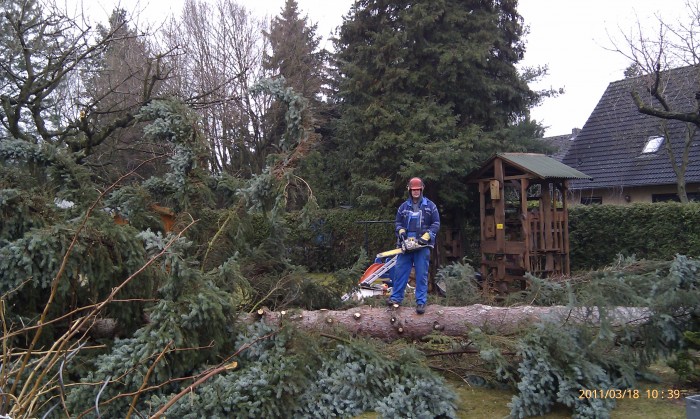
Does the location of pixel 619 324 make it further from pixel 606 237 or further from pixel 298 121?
pixel 606 237

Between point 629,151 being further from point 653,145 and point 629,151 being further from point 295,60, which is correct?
point 295,60

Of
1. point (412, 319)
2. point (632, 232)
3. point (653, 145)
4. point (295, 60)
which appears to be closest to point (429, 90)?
point (632, 232)

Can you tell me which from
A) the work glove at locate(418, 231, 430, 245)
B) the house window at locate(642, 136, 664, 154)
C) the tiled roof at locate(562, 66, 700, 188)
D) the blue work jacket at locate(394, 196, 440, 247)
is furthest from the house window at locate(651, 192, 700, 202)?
the work glove at locate(418, 231, 430, 245)

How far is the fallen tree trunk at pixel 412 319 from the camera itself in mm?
5977

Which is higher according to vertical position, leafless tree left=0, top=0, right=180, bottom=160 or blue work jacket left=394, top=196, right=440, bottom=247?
leafless tree left=0, top=0, right=180, bottom=160

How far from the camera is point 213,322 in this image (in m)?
5.30

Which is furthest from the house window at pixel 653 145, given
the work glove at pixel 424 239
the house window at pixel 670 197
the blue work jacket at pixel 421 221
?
the work glove at pixel 424 239

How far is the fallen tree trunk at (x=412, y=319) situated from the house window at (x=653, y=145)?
15044 millimetres

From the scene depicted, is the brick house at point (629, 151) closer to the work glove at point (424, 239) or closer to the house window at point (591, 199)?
the house window at point (591, 199)

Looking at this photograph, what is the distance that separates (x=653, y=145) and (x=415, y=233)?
49.6 ft

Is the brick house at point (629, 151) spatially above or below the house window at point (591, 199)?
above

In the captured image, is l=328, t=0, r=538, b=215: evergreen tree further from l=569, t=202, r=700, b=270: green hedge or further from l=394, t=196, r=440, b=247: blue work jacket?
l=394, t=196, r=440, b=247: blue work jacket

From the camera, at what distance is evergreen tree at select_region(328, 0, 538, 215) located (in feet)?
45.4
